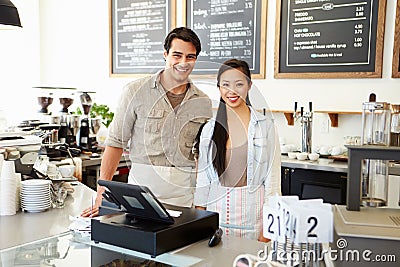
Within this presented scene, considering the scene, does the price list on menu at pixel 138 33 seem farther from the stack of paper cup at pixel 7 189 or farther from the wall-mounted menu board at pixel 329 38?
the stack of paper cup at pixel 7 189

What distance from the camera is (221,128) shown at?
1.68 metres

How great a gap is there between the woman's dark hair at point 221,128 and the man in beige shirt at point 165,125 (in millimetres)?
57

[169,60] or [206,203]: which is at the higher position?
[169,60]

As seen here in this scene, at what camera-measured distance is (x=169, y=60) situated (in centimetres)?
165

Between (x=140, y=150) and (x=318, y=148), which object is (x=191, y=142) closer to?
(x=140, y=150)

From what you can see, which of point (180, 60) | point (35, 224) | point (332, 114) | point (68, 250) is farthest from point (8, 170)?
point (332, 114)

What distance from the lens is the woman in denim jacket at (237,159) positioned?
60.7 inches

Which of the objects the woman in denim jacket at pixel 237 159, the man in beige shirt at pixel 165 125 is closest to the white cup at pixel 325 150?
the woman in denim jacket at pixel 237 159

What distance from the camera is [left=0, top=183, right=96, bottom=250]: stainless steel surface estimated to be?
1.63 m

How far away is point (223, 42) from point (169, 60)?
2.25 meters

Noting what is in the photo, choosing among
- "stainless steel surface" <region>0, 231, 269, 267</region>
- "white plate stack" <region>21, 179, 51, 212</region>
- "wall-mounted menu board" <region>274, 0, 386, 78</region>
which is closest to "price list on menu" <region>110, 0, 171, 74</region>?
"wall-mounted menu board" <region>274, 0, 386, 78</region>

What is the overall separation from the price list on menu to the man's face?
8.16 ft

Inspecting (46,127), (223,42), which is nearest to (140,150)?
(46,127)

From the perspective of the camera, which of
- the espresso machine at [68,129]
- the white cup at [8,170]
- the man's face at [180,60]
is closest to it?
the man's face at [180,60]
